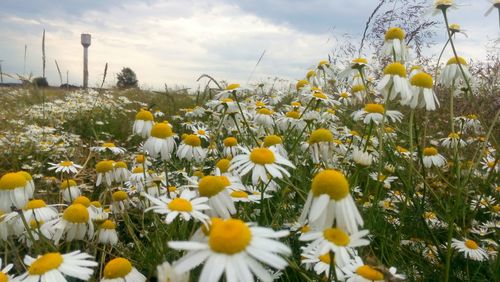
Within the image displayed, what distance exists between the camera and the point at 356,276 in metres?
1.19

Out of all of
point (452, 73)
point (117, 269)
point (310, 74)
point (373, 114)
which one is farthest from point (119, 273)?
point (310, 74)

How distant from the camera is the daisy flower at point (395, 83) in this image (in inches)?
67.6

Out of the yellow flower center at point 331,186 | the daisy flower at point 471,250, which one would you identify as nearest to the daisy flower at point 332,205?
the yellow flower center at point 331,186

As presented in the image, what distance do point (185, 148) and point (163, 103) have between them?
5600 mm

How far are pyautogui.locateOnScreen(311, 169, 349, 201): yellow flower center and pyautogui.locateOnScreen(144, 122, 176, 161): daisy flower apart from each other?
912 millimetres

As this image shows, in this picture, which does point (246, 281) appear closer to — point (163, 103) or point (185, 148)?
point (185, 148)

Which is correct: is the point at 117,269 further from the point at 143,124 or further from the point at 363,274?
the point at 143,124

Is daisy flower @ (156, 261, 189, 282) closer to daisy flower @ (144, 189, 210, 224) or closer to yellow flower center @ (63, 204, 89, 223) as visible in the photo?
daisy flower @ (144, 189, 210, 224)

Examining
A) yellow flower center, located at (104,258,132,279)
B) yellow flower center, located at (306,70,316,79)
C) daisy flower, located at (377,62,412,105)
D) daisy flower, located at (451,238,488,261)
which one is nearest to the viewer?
yellow flower center, located at (104,258,132,279)

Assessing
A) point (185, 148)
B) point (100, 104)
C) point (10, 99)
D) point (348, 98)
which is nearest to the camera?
point (185, 148)

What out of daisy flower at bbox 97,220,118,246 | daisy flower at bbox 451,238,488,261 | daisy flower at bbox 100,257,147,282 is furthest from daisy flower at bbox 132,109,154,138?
daisy flower at bbox 451,238,488,261

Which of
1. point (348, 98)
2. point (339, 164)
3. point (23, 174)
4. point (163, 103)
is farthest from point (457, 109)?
point (163, 103)

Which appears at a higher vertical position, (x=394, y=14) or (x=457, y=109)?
(x=394, y=14)

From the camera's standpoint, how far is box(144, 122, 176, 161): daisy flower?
5.95 feet
